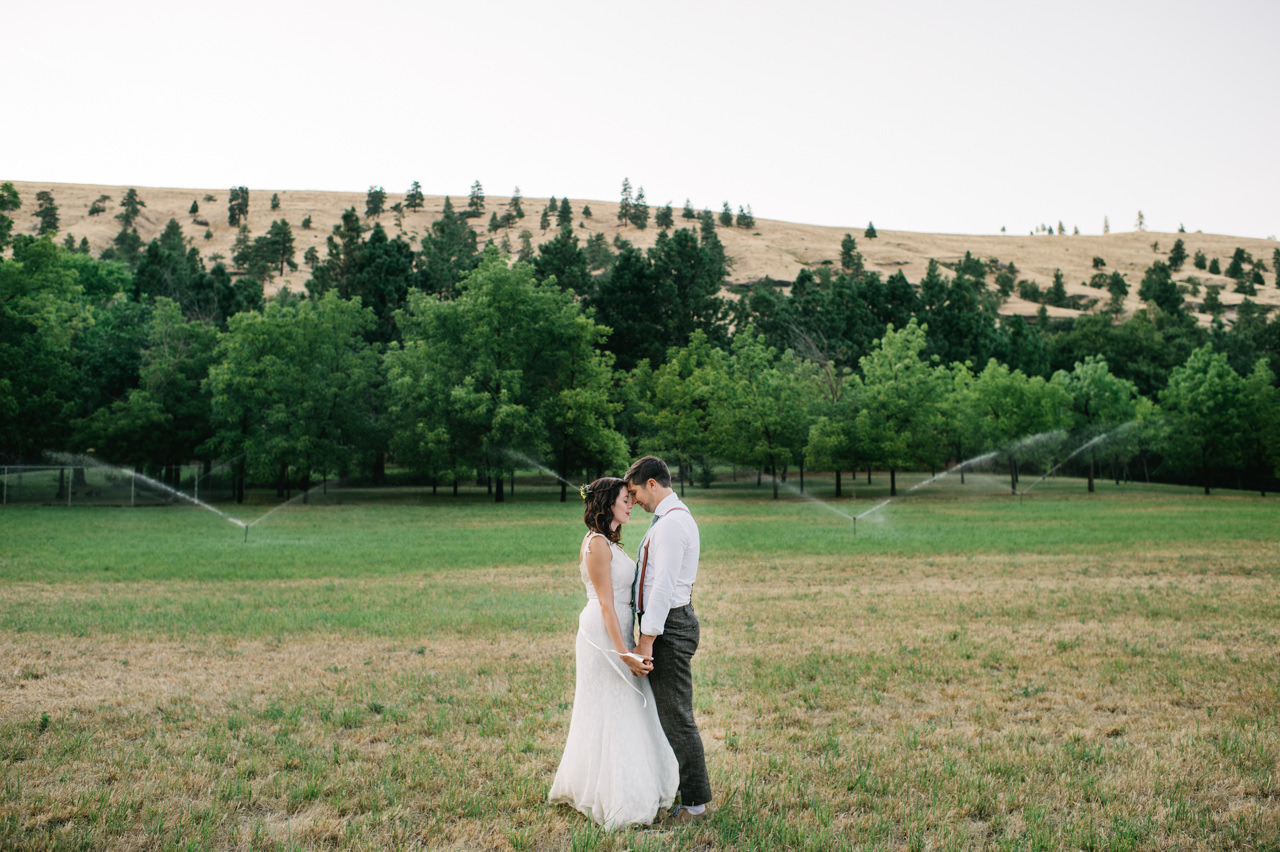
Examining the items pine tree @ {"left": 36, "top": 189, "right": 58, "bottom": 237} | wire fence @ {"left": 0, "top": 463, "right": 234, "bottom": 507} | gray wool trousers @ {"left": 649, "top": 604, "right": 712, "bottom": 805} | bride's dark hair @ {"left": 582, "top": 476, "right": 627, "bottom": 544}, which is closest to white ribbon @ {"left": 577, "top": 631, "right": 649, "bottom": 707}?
gray wool trousers @ {"left": 649, "top": 604, "right": 712, "bottom": 805}

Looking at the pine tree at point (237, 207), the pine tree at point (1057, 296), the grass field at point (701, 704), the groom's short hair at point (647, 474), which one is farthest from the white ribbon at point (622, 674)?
the pine tree at point (237, 207)

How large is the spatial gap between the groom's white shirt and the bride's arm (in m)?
0.16

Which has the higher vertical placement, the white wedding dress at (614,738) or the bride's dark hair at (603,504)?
the bride's dark hair at (603,504)

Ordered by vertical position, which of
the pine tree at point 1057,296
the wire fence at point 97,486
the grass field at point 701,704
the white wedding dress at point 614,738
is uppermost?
the pine tree at point 1057,296

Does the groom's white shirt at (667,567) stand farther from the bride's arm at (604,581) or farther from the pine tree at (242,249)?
the pine tree at (242,249)

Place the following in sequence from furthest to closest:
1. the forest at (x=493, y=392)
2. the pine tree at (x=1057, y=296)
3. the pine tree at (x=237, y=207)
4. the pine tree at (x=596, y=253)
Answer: the pine tree at (x=237, y=207) → the pine tree at (x=1057, y=296) → the pine tree at (x=596, y=253) → the forest at (x=493, y=392)

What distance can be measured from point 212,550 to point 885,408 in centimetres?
3737

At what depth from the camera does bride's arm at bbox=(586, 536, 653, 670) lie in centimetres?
499

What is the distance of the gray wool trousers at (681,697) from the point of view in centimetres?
511

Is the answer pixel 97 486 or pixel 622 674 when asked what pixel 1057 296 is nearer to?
pixel 97 486

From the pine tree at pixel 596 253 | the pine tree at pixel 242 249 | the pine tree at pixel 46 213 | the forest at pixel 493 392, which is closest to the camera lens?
the forest at pixel 493 392

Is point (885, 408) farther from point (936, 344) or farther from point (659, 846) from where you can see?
point (659, 846)

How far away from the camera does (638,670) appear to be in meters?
4.98

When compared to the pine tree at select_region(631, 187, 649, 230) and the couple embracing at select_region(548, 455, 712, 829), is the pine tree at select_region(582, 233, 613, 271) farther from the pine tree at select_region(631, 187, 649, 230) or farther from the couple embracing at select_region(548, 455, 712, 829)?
the couple embracing at select_region(548, 455, 712, 829)
